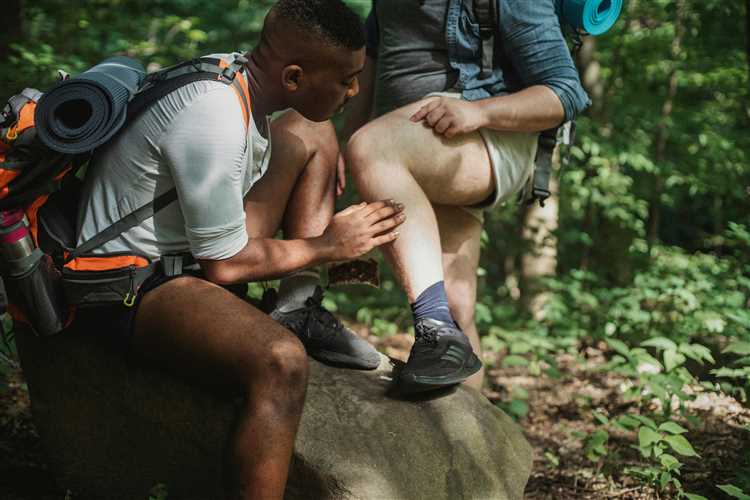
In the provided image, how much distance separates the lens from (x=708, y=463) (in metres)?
3.22

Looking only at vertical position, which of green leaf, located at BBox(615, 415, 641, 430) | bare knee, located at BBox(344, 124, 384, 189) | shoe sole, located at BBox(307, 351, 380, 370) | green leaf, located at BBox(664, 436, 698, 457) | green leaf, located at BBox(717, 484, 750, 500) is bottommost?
green leaf, located at BBox(615, 415, 641, 430)

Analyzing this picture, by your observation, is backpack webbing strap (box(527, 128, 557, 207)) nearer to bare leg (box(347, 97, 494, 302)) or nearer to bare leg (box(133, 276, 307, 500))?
bare leg (box(347, 97, 494, 302))

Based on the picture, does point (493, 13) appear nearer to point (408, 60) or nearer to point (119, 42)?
point (408, 60)

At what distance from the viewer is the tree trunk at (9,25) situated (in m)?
4.80

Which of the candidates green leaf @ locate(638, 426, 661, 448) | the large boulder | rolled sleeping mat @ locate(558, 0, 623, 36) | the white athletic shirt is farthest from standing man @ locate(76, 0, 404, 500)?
green leaf @ locate(638, 426, 661, 448)

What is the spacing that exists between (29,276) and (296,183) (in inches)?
41.2

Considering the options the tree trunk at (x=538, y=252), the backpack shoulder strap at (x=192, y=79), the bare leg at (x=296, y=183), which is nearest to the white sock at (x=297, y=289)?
the bare leg at (x=296, y=183)

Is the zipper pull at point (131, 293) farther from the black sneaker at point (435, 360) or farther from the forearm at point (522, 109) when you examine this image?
the forearm at point (522, 109)

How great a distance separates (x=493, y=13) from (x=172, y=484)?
2.14m

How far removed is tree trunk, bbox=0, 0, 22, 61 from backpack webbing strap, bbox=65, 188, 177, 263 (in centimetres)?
325

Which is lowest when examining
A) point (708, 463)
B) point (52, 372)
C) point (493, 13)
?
point (708, 463)

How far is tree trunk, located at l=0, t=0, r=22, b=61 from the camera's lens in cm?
480

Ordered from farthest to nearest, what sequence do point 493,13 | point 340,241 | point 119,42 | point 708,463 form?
point 119,42 → point 708,463 → point 493,13 → point 340,241

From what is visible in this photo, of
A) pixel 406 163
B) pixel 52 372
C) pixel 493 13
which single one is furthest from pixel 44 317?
pixel 493 13
